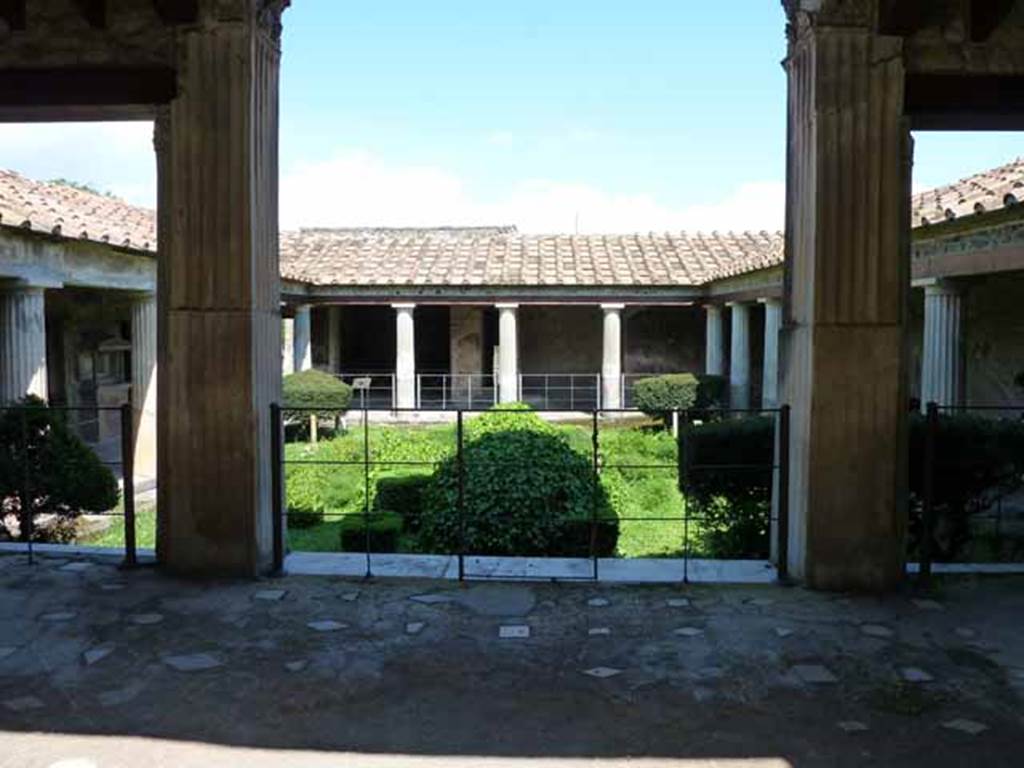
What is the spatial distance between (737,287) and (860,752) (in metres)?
15.8

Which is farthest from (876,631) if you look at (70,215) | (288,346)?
(288,346)

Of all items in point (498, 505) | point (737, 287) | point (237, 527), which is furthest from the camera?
point (737, 287)

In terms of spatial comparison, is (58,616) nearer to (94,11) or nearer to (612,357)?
(94,11)

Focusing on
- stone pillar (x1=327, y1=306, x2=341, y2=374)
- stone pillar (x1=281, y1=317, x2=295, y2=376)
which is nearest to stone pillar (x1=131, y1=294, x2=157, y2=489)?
stone pillar (x1=281, y1=317, x2=295, y2=376)

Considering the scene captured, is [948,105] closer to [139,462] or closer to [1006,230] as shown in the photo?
[1006,230]

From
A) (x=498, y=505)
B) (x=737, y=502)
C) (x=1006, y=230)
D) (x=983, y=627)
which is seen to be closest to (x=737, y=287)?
(x=1006, y=230)

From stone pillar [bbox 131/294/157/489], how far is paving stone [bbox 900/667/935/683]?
12.0 meters

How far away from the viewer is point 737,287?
18016 mm

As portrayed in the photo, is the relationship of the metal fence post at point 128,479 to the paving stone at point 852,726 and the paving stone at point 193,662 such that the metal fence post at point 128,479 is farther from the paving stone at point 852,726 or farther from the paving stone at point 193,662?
the paving stone at point 852,726

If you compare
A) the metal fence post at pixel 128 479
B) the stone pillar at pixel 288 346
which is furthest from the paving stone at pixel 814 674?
the stone pillar at pixel 288 346

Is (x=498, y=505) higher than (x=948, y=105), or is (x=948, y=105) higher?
(x=948, y=105)

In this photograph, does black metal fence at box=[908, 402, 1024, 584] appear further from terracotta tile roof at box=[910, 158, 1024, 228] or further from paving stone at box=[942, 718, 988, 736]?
terracotta tile roof at box=[910, 158, 1024, 228]

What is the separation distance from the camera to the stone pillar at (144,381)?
1349 centimetres

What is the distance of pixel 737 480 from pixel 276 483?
372 cm
